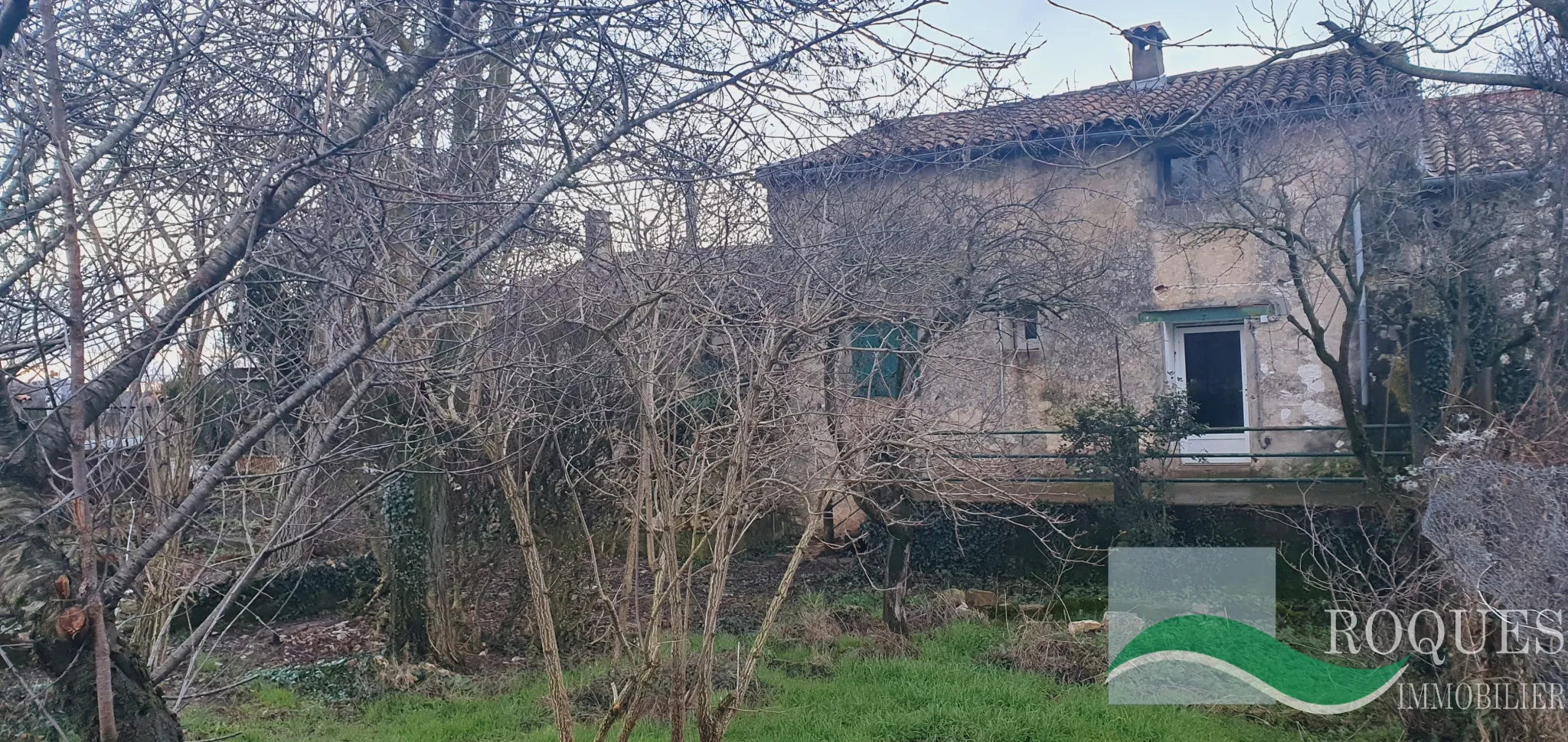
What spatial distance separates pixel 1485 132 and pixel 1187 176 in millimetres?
3505

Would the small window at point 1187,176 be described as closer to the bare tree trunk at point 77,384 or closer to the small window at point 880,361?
the small window at point 880,361

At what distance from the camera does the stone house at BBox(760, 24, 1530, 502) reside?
7680 mm

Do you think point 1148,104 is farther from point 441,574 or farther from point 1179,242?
point 441,574

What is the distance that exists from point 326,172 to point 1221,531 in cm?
838

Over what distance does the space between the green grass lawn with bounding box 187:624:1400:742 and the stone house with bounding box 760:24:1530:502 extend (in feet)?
6.03

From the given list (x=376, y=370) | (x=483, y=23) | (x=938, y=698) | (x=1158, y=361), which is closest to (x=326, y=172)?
(x=376, y=370)

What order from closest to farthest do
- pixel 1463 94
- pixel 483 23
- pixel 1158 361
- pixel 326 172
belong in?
pixel 326 172, pixel 483 23, pixel 1463 94, pixel 1158 361

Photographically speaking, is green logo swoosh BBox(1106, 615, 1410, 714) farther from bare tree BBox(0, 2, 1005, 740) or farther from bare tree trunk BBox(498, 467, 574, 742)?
bare tree BBox(0, 2, 1005, 740)

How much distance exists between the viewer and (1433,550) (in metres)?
4.48

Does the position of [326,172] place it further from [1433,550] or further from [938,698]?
[1433,550]

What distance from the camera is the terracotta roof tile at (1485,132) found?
722 centimetres

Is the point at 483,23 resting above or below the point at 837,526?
above

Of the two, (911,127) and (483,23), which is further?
(911,127)

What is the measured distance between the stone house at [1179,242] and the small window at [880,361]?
53 mm
